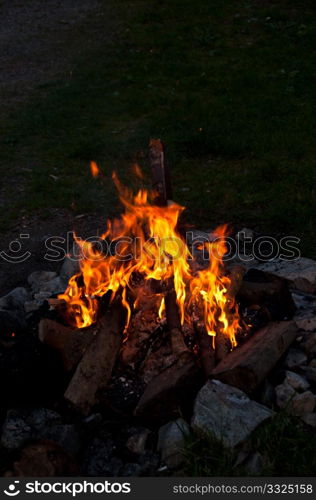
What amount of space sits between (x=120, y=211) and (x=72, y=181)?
1.22m

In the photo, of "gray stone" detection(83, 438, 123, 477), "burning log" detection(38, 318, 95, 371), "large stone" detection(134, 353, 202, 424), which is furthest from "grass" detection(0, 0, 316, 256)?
"gray stone" detection(83, 438, 123, 477)

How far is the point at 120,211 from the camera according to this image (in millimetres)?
7449

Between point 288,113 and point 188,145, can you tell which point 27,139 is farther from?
point 288,113

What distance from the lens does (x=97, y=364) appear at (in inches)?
169

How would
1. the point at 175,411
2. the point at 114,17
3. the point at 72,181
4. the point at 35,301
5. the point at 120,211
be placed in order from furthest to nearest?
the point at 114,17 → the point at 72,181 → the point at 120,211 → the point at 35,301 → the point at 175,411

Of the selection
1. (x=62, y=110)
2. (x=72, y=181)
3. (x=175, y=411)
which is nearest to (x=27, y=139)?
(x=62, y=110)

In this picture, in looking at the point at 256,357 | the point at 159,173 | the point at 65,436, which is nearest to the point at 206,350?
the point at 256,357

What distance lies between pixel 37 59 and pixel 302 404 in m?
11.8

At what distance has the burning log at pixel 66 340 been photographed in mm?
4398

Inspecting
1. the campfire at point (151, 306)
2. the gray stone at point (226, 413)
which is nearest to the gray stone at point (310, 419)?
the gray stone at point (226, 413)

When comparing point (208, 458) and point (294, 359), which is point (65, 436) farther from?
point (294, 359)

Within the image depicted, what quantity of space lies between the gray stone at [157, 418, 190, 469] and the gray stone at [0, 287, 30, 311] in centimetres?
203

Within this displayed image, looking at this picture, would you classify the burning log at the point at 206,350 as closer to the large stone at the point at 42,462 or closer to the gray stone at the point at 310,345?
the gray stone at the point at 310,345
